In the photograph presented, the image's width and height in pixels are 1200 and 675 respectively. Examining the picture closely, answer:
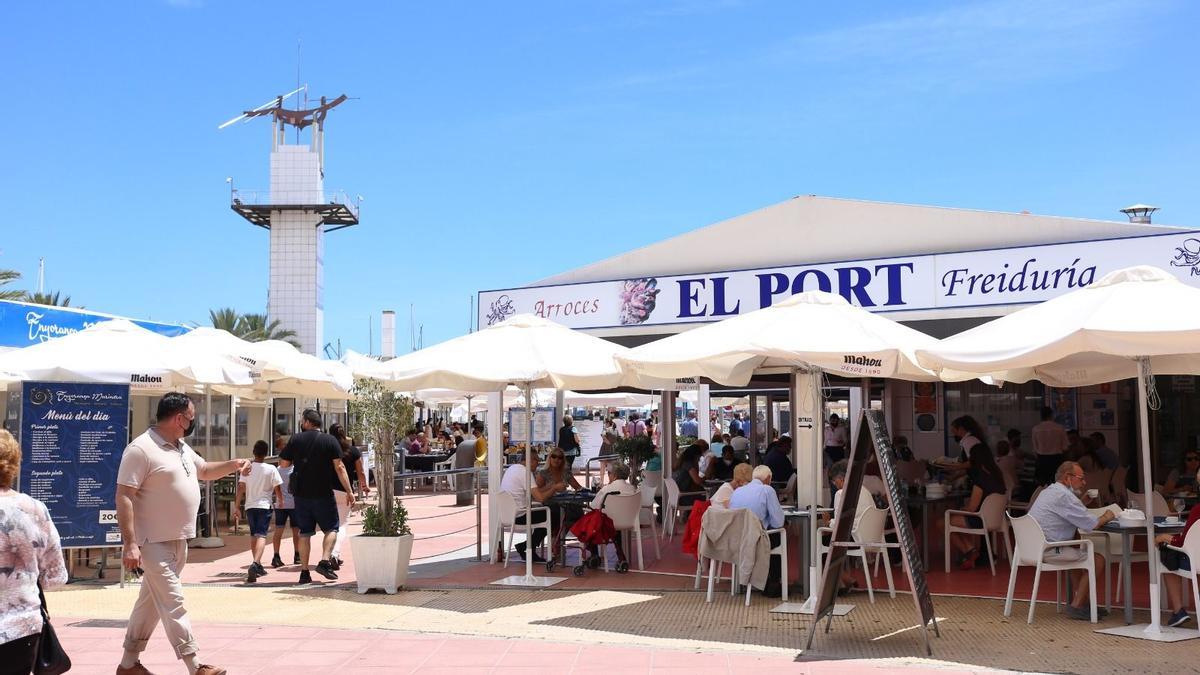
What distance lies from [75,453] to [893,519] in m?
7.21

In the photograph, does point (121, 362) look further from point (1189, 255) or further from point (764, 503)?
point (1189, 255)

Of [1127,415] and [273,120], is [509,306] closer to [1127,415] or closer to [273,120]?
[1127,415]

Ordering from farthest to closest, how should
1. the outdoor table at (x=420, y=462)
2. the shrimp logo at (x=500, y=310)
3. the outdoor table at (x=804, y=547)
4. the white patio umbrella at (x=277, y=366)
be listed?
1. the outdoor table at (x=420, y=462)
2. the shrimp logo at (x=500, y=310)
3. the white patio umbrella at (x=277, y=366)
4. the outdoor table at (x=804, y=547)

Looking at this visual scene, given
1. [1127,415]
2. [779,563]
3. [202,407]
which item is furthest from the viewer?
[202,407]

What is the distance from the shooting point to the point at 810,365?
8188mm

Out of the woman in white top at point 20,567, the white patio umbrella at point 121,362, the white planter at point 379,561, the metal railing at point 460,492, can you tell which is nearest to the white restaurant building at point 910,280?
the metal railing at point 460,492

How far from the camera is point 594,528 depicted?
9.95 m

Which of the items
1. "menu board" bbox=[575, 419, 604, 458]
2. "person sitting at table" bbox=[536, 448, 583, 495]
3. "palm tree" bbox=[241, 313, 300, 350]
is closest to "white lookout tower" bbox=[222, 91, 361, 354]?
"palm tree" bbox=[241, 313, 300, 350]

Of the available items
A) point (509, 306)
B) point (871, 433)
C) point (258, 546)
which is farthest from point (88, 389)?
point (871, 433)

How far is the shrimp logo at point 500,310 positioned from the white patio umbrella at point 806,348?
5752 mm

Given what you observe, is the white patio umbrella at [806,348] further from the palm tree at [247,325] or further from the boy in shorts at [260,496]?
the palm tree at [247,325]

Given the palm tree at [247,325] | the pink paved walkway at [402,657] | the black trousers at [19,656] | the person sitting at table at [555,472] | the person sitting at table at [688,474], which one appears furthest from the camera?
the palm tree at [247,325]

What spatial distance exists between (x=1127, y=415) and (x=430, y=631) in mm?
10851

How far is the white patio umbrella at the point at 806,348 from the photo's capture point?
766cm
